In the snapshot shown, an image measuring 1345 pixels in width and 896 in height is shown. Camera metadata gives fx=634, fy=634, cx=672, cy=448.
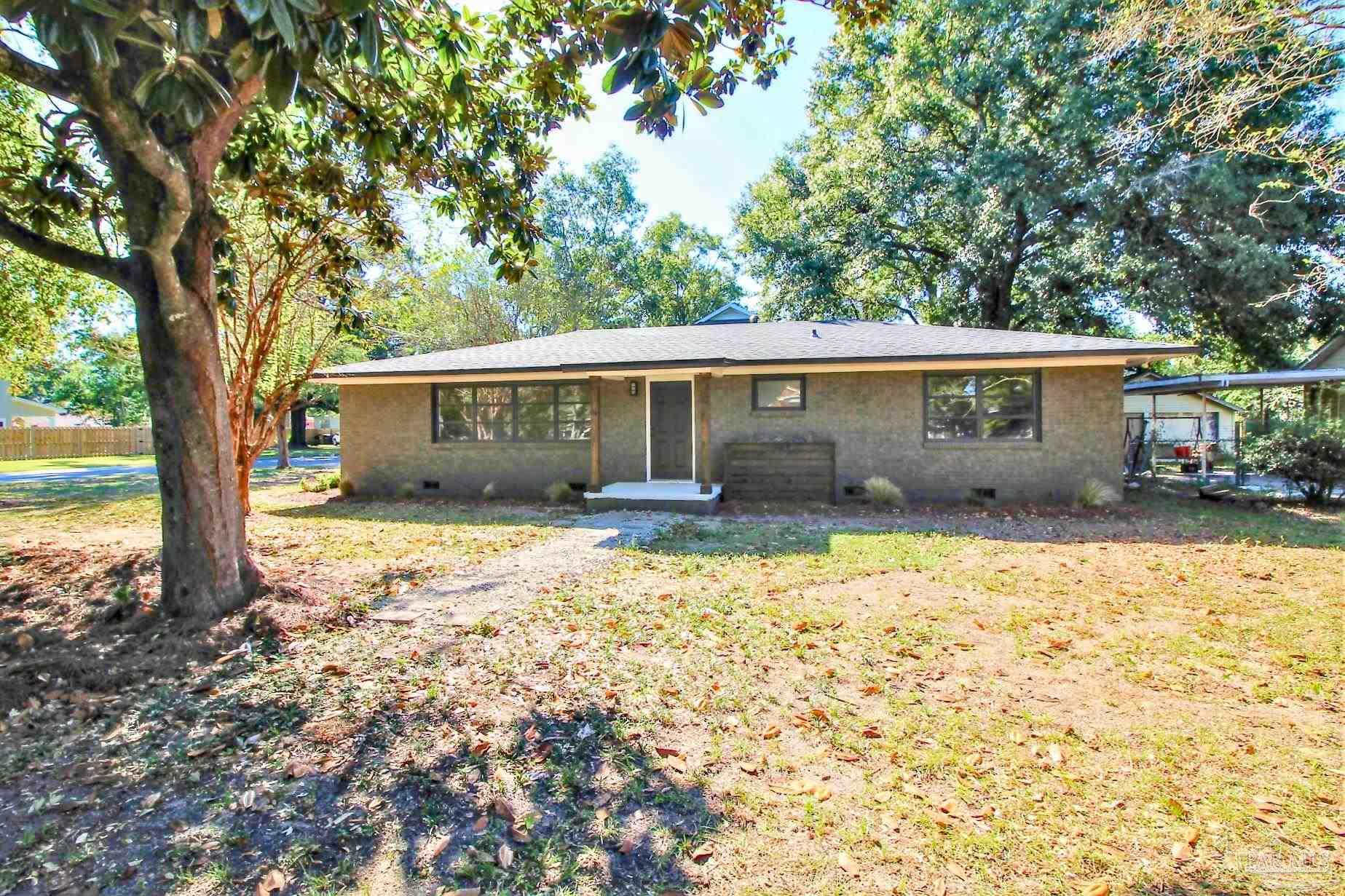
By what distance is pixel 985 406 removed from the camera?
11.8 m

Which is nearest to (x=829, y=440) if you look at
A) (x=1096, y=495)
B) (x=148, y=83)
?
(x=1096, y=495)

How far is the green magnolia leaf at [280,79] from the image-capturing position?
8.39 ft

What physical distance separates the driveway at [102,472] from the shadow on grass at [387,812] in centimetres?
2218

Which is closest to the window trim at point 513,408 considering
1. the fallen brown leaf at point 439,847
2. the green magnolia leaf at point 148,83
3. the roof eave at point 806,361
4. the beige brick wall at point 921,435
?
the roof eave at point 806,361

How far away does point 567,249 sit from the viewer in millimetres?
33625

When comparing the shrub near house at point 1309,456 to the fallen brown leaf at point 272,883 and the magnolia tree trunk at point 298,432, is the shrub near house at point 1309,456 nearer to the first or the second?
the fallen brown leaf at point 272,883

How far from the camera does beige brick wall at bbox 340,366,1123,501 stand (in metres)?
11.3

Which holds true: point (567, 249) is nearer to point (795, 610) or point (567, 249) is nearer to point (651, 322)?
point (651, 322)

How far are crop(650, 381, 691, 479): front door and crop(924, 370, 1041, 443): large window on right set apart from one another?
458 centimetres

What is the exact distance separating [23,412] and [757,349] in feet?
215

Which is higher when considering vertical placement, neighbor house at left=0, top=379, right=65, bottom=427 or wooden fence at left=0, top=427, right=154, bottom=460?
neighbor house at left=0, top=379, right=65, bottom=427

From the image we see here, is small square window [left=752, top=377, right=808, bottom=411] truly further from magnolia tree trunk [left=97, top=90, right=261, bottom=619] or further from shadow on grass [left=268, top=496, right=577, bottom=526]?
magnolia tree trunk [left=97, top=90, right=261, bottom=619]

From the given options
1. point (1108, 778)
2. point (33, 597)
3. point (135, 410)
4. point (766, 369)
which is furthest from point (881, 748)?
point (135, 410)

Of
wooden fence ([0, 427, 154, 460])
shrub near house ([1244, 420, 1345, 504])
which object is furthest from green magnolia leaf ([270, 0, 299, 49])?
wooden fence ([0, 427, 154, 460])
